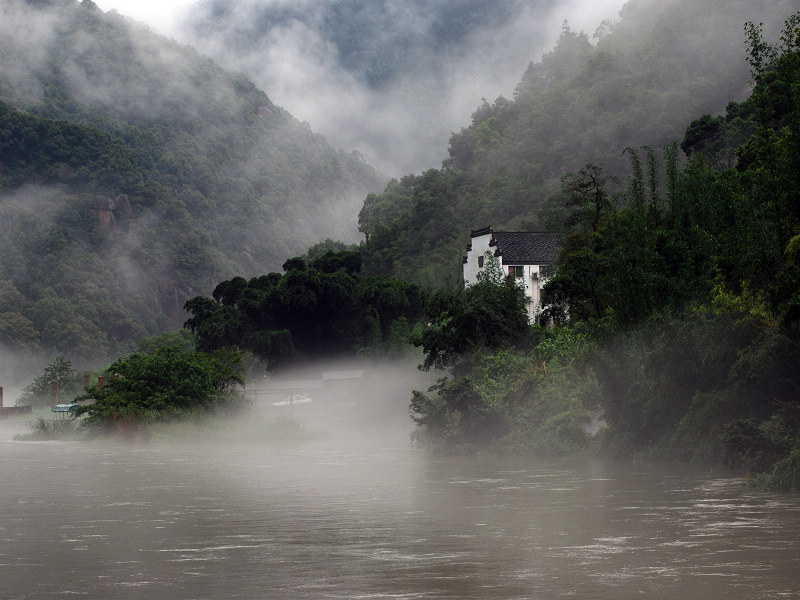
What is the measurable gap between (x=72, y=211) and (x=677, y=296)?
132853 mm

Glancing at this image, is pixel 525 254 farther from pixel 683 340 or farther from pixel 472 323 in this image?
pixel 683 340

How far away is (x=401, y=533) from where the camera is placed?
20938mm

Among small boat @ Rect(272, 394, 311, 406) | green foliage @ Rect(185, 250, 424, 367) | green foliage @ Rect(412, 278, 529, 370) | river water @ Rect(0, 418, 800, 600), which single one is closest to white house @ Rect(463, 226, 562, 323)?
green foliage @ Rect(185, 250, 424, 367)

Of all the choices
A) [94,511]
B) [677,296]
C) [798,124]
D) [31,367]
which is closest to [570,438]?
[677,296]

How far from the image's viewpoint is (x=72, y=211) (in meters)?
154

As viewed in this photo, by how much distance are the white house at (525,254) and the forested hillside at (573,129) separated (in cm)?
2398

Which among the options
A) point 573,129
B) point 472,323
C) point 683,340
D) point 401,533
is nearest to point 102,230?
point 573,129

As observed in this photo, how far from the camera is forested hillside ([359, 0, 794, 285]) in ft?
402

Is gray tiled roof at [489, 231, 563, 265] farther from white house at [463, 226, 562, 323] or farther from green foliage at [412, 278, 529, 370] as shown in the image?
green foliage at [412, 278, 529, 370]

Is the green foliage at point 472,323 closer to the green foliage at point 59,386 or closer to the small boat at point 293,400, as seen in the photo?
the small boat at point 293,400

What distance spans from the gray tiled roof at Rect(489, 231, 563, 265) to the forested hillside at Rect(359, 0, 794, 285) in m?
24.2

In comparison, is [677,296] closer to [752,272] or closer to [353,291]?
[752,272]

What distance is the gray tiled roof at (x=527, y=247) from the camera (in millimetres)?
76562

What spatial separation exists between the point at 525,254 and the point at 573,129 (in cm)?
5846
